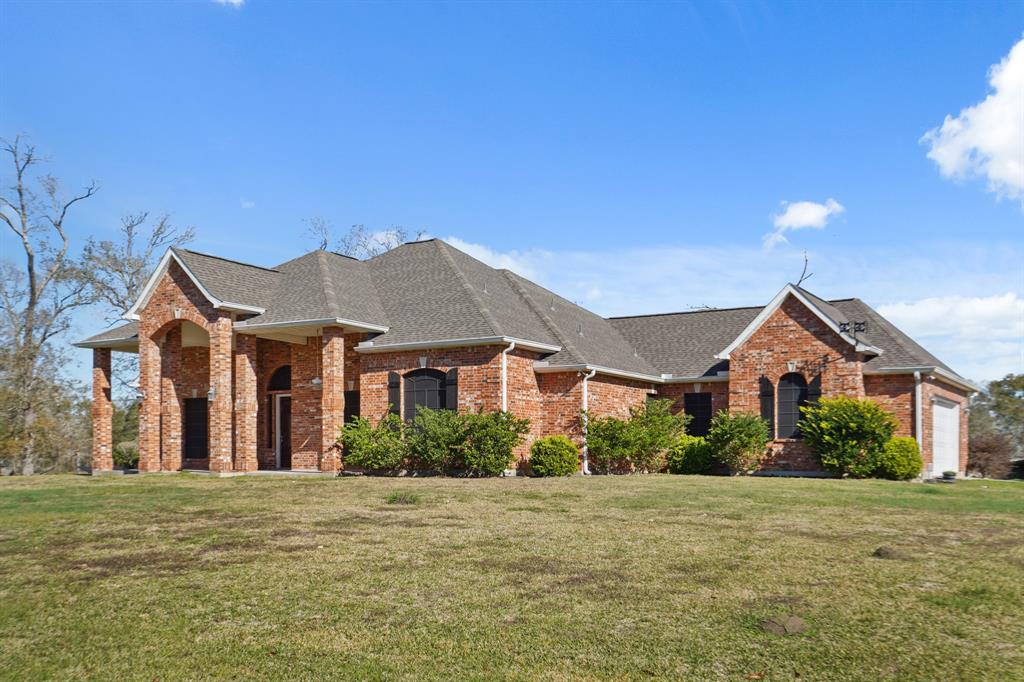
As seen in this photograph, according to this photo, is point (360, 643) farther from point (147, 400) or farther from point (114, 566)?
point (147, 400)

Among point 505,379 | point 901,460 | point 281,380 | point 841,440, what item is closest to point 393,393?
point 505,379

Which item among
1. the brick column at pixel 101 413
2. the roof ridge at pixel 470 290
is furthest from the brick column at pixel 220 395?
the roof ridge at pixel 470 290

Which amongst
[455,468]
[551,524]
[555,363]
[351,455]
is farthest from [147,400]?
[551,524]

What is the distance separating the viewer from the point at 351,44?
20.5 m

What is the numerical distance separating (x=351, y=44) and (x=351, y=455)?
10371mm

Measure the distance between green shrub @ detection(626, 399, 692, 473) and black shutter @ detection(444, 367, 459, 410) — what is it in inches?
193

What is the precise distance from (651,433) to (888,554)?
15.0m

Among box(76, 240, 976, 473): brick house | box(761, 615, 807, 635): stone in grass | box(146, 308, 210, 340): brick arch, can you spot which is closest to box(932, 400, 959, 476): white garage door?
box(76, 240, 976, 473): brick house

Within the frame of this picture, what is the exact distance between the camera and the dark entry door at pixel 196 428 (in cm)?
2727

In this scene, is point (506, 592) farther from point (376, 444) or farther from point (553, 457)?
point (376, 444)

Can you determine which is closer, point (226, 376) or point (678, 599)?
point (678, 599)

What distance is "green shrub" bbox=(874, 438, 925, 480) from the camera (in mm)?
22641

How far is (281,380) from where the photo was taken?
2669cm

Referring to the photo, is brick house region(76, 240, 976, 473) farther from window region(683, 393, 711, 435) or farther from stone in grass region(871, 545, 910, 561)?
stone in grass region(871, 545, 910, 561)
